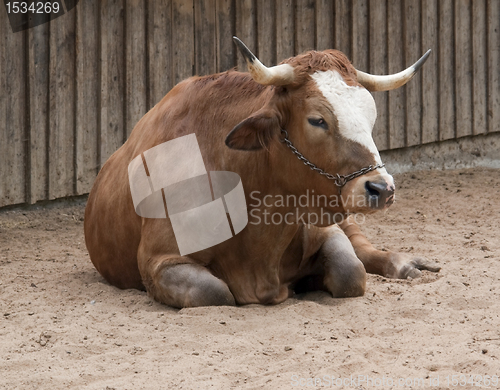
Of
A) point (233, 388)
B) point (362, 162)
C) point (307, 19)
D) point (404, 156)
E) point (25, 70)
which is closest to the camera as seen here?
point (233, 388)

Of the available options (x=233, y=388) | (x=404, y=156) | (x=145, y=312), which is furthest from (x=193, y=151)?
(x=404, y=156)

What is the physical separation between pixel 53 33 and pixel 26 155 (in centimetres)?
132

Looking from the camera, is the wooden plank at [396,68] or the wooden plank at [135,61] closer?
the wooden plank at [135,61]

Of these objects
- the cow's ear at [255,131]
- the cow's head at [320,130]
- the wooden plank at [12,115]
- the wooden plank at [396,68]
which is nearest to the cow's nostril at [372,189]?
the cow's head at [320,130]

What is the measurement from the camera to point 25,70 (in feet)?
24.5

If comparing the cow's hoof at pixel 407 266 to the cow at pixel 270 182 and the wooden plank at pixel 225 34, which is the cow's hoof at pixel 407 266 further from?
the wooden plank at pixel 225 34

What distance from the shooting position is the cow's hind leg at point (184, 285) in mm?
4434

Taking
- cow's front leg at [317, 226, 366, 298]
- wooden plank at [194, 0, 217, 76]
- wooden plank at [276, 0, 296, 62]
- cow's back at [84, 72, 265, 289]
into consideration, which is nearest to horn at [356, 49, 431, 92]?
cow's back at [84, 72, 265, 289]

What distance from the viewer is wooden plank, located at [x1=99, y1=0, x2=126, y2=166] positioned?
7.77 m

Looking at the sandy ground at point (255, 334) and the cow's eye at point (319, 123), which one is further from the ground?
the cow's eye at point (319, 123)

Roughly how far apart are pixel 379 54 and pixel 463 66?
53.1 inches

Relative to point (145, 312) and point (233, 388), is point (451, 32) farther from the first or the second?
point (233, 388)

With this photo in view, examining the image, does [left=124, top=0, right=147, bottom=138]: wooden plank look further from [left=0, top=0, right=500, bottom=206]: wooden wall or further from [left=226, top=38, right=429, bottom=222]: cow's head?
[left=226, top=38, right=429, bottom=222]: cow's head

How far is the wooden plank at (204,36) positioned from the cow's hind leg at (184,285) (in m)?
4.04
